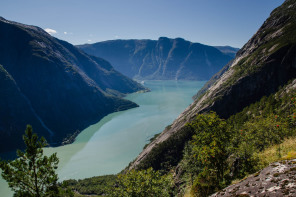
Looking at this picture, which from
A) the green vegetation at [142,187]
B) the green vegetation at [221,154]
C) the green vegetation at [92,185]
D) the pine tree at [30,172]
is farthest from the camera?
the green vegetation at [92,185]

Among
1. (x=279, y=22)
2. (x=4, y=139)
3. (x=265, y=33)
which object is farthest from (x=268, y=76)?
(x=4, y=139)

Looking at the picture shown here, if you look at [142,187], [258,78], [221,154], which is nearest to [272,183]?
[221,154]

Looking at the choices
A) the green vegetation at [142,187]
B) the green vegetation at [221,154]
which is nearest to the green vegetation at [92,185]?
the green vegetation at [142,187]

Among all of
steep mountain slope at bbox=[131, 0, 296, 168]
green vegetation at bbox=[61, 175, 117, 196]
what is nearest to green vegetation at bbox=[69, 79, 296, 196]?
green vegetation at bbox=[61, 175, 117, 196]

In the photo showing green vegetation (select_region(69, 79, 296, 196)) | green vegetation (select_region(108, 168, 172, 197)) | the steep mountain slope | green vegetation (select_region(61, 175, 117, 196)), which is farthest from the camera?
the steep mountain slope

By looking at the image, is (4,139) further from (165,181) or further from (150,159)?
(165,181)

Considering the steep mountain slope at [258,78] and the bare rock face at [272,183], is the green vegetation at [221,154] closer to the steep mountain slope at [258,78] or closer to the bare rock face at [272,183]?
the bare rock face at [272,183]

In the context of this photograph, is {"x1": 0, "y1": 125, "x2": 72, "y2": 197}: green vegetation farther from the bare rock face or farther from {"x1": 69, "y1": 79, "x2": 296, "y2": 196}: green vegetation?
the bare rock face
